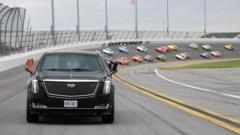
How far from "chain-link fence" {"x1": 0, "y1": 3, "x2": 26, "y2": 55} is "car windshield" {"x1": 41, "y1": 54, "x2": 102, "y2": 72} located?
35719 millimetres

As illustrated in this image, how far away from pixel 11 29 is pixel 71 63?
40.4 meters

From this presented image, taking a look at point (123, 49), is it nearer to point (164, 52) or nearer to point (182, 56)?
point (164, 52)

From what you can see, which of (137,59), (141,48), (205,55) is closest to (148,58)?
(137,59)

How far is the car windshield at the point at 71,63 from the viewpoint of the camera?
1465 cm

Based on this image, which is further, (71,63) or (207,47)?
(207,47)

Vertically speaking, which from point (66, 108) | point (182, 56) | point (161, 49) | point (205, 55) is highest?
point (66, 108)

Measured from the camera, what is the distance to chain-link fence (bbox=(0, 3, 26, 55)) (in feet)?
171

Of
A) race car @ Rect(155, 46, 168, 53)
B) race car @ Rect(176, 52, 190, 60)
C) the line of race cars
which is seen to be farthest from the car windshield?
race car @ Rect(155, 46, 168, 53)

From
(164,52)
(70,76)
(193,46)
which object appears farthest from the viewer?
(193,46)

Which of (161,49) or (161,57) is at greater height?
(161,49)

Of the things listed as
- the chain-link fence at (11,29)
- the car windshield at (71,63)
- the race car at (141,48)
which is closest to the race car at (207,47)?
the race car at (141,48)

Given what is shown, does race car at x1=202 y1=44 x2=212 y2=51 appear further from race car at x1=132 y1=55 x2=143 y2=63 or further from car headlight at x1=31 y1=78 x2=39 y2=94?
car headlight at x1=31 y1=78 x2=39 y2=94

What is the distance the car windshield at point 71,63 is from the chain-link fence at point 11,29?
3572 centimetres

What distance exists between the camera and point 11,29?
178 feet
